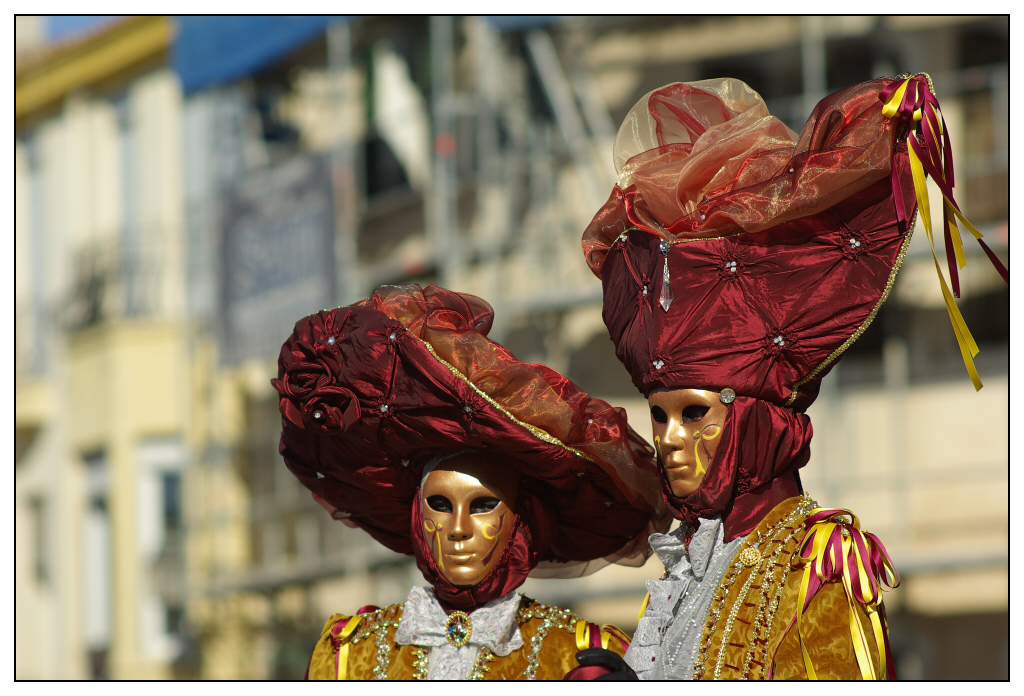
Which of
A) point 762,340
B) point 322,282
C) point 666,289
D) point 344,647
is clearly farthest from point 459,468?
point 322,282

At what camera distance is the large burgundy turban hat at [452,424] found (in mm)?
3682

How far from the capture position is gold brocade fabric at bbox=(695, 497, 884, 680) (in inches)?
125

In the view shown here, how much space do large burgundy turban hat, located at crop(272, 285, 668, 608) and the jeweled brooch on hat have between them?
0.13 ft

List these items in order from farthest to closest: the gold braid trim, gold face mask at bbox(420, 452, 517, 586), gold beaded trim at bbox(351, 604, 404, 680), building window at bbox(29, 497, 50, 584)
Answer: building window at bbox(29, 497, 50, 584) < gold beaded trim at bbox(351, 604, 404, 680) < gold face mask at bbox(420, 452, 517, 586) < the gold braid trim

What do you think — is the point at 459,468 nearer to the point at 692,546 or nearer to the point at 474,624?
the point at 474,624

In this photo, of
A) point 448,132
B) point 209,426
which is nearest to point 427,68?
point 448,132

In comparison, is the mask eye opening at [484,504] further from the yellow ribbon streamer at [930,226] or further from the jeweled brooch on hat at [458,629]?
the yellow ribbon streamer at [930,226]

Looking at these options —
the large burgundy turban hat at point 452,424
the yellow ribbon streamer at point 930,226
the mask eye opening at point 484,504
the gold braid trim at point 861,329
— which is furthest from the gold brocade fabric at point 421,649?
the yellow ribbon streamer at point 930,226

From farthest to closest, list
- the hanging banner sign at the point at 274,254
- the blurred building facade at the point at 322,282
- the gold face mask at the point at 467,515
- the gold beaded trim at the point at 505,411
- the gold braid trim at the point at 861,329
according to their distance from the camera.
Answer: the hanging banner sign at the point at 274,254
the blurred building facade at the point at 322,282
the gold face mask at the point at 467,515
the gold beaded trim at the point at 505,411
the gold braid trim at the point at 861,329

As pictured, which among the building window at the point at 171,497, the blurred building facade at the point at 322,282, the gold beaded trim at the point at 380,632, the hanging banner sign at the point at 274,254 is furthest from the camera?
the building window at the point at 171,497

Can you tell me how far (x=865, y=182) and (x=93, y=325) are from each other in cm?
1114

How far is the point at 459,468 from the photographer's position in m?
3.80

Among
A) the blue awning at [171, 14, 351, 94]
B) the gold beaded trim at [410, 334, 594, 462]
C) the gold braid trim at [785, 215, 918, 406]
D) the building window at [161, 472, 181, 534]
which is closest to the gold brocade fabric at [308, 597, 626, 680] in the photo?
the gold beaded trim at [410, 334, 594, 462]

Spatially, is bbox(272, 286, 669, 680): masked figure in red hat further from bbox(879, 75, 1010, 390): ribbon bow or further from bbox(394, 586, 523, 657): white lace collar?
bbox(879, 75, 1010, 390): ribbon bow
